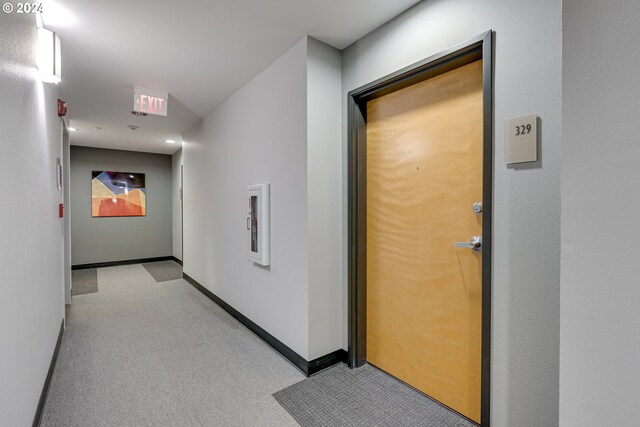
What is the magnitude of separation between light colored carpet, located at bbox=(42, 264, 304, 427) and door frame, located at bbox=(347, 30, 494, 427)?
27.0 inches

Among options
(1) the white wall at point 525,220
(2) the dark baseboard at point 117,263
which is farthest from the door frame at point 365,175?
(2) the dark baseboard at point 117,263

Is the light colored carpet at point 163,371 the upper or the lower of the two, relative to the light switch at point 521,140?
lower

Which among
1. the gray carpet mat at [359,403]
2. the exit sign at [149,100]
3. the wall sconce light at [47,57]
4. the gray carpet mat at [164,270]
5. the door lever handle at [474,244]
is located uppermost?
the exit sign at [149,100]

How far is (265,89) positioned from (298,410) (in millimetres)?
2555

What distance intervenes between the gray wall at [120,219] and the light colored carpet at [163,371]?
3.14m

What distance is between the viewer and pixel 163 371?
7.70 ft

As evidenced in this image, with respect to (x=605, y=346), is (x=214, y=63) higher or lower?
higher

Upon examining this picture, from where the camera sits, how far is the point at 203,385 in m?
2.16

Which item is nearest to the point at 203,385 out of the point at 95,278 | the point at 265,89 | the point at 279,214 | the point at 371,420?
the point at 371,420

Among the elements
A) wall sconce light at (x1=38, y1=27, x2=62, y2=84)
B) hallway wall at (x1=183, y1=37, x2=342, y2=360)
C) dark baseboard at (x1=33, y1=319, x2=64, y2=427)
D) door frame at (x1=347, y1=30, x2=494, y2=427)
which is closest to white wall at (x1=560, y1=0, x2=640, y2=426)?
door frame at (x1=347, y1=30, x2=494, y2=427)

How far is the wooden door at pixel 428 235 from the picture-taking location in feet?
5.74

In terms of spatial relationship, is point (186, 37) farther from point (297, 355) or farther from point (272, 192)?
point (297, 355)

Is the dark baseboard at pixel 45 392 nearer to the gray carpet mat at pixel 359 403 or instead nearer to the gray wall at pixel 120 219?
the gray carpet mat at pixel 359 403

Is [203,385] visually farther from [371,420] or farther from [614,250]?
[614,250]
